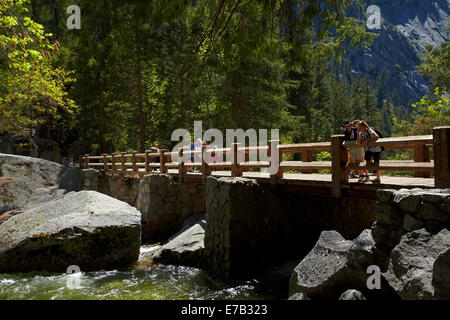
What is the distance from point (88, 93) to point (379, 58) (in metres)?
171

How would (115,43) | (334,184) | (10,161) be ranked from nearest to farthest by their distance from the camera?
(115,43)
(334,184)
(10,161)

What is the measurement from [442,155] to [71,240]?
25.3ft

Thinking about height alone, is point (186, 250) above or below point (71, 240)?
below

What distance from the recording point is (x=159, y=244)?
11.1 meters

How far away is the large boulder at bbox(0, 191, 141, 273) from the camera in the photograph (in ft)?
26.2

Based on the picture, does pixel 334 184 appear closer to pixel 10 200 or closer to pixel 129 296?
pixel 129 296

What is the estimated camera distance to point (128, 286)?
23.8ft

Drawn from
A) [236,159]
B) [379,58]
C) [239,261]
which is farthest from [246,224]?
[379,58]

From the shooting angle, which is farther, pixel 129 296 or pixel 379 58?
pixel 379 58

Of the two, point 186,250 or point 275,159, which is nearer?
point 275,159

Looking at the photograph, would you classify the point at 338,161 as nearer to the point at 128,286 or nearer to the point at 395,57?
the point at 128,286
